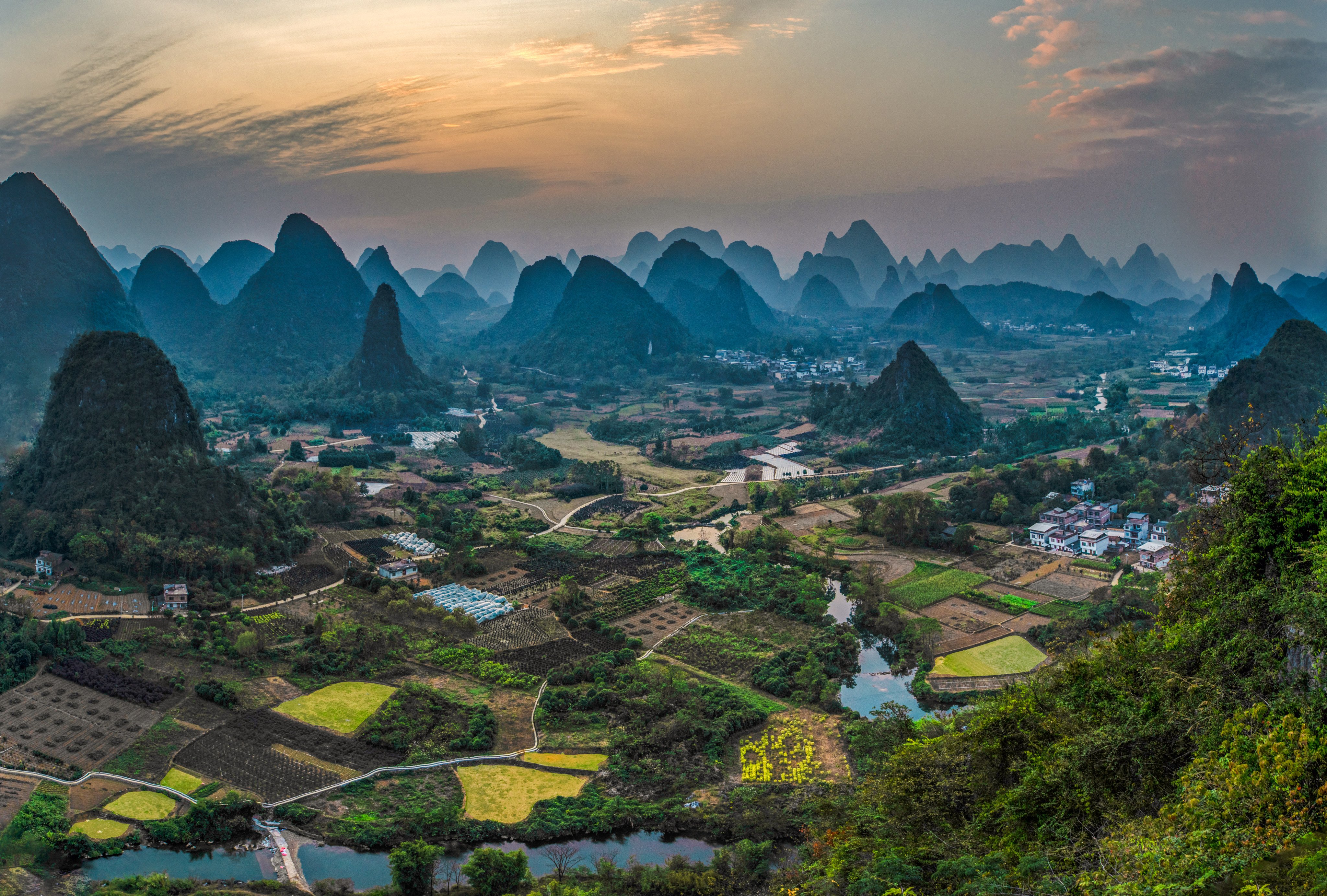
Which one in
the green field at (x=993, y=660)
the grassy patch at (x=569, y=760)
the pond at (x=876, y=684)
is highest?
the grassy patch at (x=569, y=760)

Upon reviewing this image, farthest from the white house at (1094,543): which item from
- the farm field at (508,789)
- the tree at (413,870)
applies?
the tree at (413,870)

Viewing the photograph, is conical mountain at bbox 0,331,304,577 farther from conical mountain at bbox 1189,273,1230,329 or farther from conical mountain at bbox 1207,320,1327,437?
conical mountain at bbox 1189,273,1230,329

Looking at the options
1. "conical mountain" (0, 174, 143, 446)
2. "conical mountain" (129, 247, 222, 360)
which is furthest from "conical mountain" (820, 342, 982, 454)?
"conical mountain" (129, 247, 222, 360)

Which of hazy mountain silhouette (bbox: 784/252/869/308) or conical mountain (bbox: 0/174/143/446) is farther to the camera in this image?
hazy mountain silhouette (bbox: 784/252/869/308)

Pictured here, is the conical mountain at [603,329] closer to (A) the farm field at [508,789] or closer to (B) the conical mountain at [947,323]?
(B) the conical mountain at [947,323]

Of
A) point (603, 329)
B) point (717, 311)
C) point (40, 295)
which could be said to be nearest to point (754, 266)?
point (717, 311)
